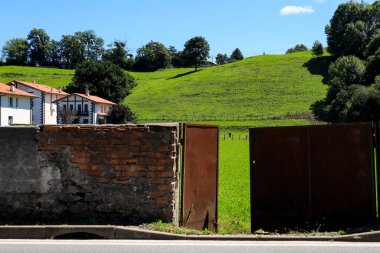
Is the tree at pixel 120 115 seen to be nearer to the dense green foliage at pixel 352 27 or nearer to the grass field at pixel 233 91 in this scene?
the grass field at pixel 233 91

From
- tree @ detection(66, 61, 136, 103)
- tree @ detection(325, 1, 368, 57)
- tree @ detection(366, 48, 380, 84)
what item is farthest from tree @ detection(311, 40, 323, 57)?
tree @ detection(66, 61, 136, 103)

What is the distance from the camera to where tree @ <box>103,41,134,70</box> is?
148m

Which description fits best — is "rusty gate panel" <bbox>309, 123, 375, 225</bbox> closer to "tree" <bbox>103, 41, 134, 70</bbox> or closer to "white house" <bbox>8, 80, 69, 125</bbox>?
"white house" <bbox>8, 80, 69, 125</bbox>

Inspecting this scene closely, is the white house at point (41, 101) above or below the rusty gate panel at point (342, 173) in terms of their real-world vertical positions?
above

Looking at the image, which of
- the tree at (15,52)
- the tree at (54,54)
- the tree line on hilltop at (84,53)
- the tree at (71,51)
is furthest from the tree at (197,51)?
the tree at (15,52)

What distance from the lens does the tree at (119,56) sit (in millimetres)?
148375

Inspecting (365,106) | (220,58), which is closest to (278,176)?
(365,106)

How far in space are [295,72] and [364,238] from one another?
112395 mm

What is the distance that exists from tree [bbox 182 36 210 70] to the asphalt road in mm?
139012

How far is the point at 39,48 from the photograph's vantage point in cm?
15812

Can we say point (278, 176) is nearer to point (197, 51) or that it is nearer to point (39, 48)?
point (197, 51)

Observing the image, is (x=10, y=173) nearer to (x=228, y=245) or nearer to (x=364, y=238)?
(x=228, y=245)

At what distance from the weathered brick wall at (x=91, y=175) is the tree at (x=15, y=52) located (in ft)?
515

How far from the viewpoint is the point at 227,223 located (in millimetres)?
9422
